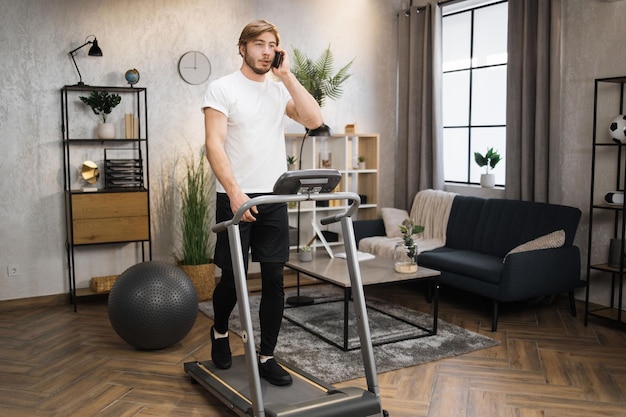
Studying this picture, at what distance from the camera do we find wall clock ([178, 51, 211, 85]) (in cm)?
586

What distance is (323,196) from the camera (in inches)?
111

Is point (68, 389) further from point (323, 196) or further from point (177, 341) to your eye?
point (323, 196)

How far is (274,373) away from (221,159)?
107cm

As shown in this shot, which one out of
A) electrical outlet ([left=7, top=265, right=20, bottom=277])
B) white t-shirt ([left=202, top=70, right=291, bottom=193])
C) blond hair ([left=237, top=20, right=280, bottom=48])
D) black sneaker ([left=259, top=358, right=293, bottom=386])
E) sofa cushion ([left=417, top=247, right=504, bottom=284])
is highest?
blond hair ([left=237, top=20, right=280, bottom=48])

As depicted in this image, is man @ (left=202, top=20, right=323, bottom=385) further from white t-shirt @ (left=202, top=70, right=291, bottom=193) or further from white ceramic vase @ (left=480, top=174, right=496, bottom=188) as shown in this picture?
white ceramic vase @ (left=480, top=174, right=496, bottom=188)

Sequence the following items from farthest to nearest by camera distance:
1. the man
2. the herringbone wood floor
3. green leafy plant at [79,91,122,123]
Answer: green leafy plant at [79,91,122,123] → the herringbone wood floor → the man

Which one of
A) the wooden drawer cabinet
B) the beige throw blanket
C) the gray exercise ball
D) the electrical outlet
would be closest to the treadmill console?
the gray exercise ball

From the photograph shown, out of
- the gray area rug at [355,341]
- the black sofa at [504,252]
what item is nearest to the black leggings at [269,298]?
the gray area rug at [355,341]

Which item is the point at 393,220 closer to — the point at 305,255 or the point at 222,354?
the point at 305,255

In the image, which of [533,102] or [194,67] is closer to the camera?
[533,102]

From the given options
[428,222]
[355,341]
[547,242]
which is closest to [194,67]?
[428,222]

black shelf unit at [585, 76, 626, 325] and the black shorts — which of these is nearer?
the black shorts

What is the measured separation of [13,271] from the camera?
5.39 metres

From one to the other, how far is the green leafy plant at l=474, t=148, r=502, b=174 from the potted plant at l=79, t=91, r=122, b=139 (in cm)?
309
